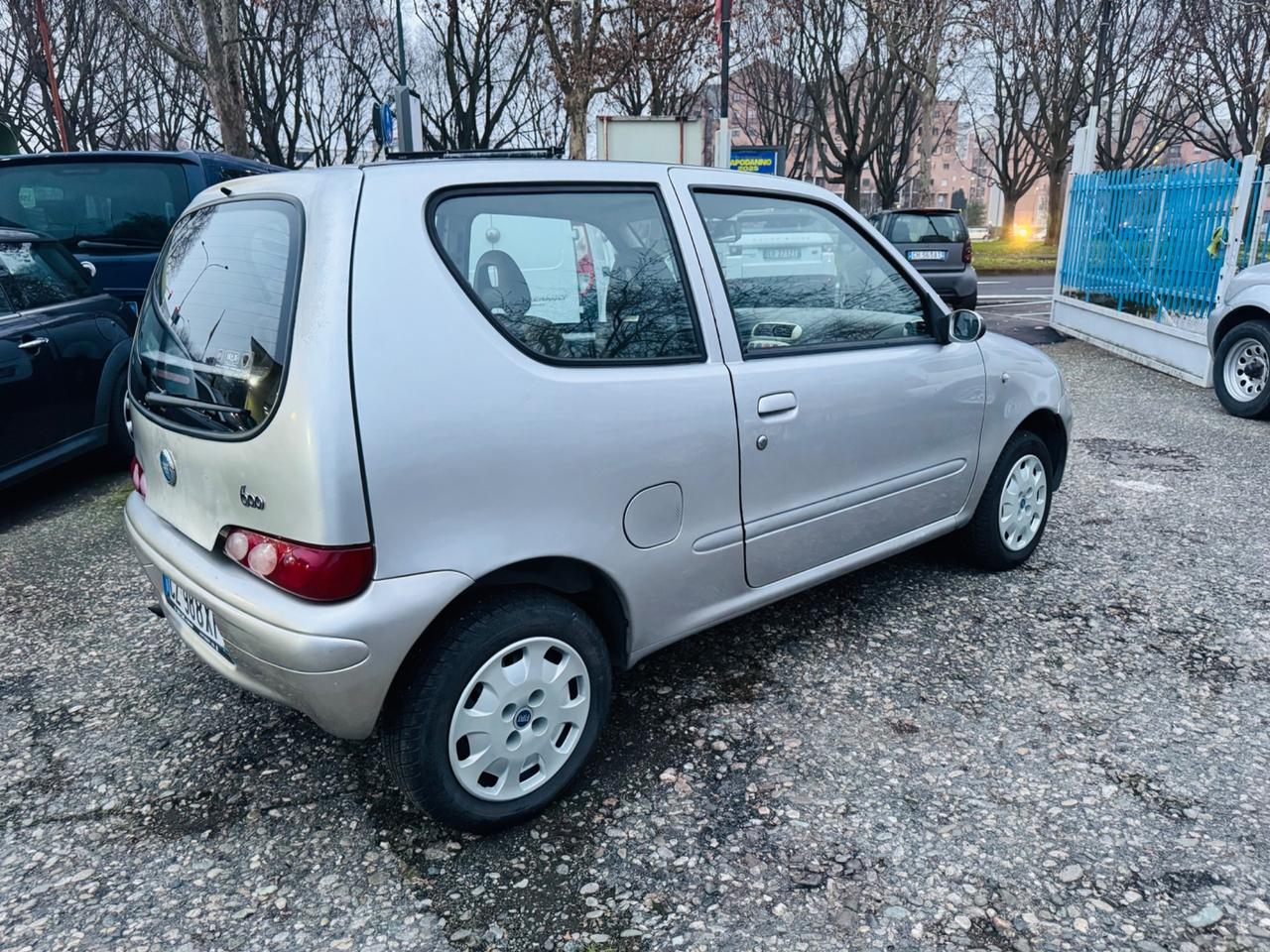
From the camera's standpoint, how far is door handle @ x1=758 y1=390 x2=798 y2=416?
2.86m

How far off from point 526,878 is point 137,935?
36.1 inches

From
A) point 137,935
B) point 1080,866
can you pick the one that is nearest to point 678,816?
point 1080,866

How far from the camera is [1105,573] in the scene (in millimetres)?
4184

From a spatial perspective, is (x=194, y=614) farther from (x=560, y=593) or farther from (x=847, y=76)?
(x=847, y=76)

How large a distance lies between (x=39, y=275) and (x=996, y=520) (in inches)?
221

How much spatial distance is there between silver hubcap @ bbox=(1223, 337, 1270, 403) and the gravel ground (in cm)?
406

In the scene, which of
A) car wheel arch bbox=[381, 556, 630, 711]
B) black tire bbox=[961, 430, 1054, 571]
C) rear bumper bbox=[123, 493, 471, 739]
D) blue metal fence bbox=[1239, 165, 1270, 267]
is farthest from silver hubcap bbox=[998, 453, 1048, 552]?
blue metal fence bbox=[1239, 165, 1270, 267]

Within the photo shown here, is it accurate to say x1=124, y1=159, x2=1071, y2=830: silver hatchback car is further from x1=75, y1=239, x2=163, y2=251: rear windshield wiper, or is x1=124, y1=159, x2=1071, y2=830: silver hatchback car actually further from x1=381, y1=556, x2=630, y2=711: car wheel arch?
x1=75, y1=239, x2=163, y2=251: rear windshield wiper

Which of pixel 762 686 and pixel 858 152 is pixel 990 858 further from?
pixel 858 152

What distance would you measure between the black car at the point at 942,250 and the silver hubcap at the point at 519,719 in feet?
37.7

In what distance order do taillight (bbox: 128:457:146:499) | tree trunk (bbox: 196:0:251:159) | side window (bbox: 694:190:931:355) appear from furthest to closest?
tree trunk (bbox: 196:0:251:159) → side window (bbox: 694:190:931:355) → taillight (bbox: 128:457:146:499)

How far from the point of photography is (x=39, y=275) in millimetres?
5559

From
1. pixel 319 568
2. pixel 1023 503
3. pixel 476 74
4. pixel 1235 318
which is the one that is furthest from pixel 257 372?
pixel 476 74

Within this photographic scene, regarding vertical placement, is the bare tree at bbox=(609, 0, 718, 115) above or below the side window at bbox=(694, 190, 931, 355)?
above
